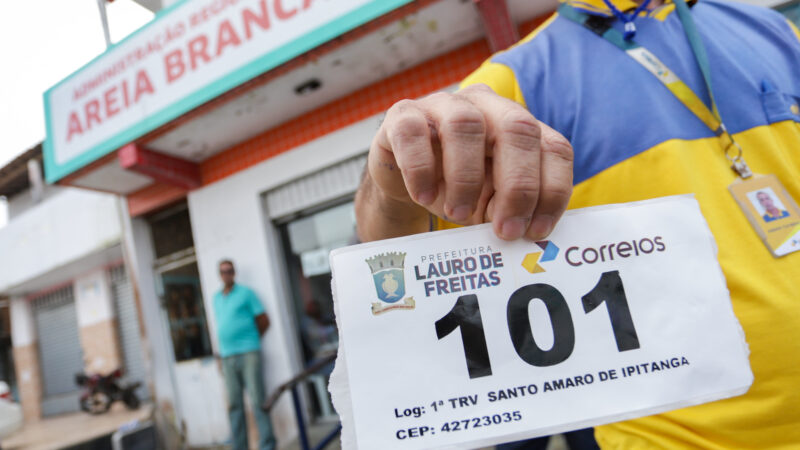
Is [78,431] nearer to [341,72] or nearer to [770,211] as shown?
[341,72]

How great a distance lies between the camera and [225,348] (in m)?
4.87

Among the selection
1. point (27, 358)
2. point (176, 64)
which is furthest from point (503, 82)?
point (27, 358)

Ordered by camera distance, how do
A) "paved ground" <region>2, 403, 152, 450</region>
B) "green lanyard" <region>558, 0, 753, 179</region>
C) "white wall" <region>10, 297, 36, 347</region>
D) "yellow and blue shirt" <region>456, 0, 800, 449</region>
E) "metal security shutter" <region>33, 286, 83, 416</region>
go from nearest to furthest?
1. "yellow and blue shirt" <region>456, 0, 800, 449</region>
2. "green lanyard" <region>558, 0, 753, 179</region>
3. "paved ground" <region>2, 403, 152, 450</region>
4. "metal security shutter" <region>33, 286, 83, 416</region>
5. "white wall" <region>10, 297, 36, 347</region>

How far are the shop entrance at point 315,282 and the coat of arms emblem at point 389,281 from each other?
4479 millimetres

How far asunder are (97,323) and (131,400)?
1900mm

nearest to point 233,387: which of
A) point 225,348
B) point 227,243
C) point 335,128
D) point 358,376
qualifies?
point 225,348

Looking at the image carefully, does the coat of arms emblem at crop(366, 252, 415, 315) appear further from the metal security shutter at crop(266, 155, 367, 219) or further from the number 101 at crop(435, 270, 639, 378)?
the metal security shutter at crop(266, 155, 367, 219)

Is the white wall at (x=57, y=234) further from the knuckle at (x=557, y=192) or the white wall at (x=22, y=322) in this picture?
the knuckle at (x=557, y=192)

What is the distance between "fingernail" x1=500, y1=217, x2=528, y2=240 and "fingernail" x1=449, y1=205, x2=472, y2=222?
53 millimetres

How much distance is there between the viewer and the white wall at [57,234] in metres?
7.61

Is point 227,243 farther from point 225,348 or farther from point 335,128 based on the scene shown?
point 335,128

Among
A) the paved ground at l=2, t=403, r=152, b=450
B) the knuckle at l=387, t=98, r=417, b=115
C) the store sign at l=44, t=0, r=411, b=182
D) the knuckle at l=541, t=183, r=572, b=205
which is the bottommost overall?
the paved ground at l=2, t=403, r=152, b=450

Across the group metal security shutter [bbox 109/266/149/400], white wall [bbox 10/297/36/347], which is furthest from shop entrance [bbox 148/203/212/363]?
white wall [bbox 10/297/36/347]

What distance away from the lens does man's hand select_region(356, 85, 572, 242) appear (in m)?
0.58
